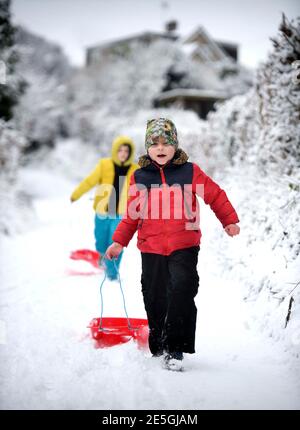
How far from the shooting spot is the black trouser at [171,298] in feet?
8.93

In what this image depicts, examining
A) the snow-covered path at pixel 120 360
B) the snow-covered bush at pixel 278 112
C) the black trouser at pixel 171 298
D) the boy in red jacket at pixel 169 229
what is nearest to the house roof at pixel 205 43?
the snow-covered bush at pixel 278 112

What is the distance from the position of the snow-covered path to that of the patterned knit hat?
64.5 inches

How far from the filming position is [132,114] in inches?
1009

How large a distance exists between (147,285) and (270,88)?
3.75 meters

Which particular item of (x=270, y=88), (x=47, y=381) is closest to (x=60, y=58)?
(x=270, y=88)

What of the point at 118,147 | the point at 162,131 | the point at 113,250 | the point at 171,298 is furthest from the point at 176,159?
the point at 118,147

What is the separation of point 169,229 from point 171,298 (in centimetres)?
50

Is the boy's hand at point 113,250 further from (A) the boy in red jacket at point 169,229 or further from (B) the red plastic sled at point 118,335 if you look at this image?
(B) the red plastic sled at point 118,335

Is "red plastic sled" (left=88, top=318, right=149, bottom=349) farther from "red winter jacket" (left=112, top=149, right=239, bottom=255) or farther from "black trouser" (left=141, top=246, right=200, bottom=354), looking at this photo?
"red winter jacket" (left=112, top=149, right=239, bottom=255)

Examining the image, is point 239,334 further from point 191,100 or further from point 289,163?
point 191,100

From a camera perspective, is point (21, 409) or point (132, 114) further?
point (132, 114)

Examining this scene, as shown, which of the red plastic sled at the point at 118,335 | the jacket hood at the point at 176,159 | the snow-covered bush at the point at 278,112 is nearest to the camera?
the jacket hood at the point at 176,159

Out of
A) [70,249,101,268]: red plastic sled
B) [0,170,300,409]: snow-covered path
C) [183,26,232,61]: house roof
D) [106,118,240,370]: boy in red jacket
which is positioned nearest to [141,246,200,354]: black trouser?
[106,118,240,370]: boy in red jacket

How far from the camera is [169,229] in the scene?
A: 2.75 metres
